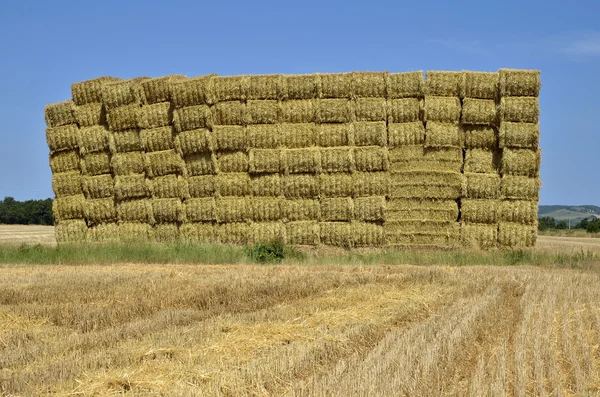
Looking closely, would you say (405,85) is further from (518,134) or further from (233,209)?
(233,209)

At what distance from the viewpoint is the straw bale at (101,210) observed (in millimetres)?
21891

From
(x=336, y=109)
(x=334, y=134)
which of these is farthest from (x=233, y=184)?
(x=336, y=109)

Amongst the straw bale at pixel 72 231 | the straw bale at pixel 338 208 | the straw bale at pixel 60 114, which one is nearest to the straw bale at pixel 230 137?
the straw bale at pixel 338 208

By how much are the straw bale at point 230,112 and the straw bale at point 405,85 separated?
157 inches

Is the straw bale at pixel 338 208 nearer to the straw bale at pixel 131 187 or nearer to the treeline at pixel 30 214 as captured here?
the straw bale at pixel 131 187

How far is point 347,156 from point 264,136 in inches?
91.9

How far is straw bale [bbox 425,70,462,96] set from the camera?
63.1ft

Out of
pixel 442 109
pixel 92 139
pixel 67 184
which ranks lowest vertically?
pixel 67 184

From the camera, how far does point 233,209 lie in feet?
66.6

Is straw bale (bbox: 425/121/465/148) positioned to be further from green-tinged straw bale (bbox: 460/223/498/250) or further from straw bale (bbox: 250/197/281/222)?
straw bale (bbox: 250/197/281/222)

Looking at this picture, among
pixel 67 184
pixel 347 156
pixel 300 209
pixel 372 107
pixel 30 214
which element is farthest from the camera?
pixel 30 214

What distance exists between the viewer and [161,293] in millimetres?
11305

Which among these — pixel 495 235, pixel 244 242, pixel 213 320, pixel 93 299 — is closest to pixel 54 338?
pixel 213 320

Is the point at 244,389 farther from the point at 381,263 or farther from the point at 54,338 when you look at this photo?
the point at 381,263
